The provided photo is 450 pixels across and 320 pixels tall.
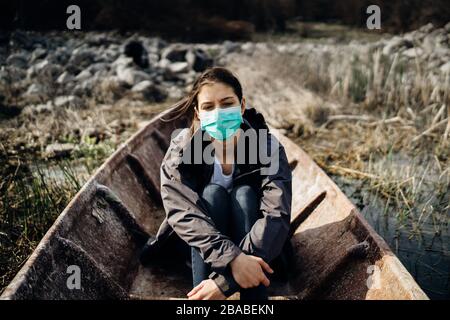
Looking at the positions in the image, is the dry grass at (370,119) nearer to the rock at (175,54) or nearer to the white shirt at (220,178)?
the rock at (175,54)

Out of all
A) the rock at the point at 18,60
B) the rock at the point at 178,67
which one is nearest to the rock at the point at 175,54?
the rock at the point at 178,67

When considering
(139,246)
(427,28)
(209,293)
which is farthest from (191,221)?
(427,28)

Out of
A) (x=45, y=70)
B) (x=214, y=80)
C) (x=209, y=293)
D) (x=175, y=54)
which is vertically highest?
(x=175, y=54)

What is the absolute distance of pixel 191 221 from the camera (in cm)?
225

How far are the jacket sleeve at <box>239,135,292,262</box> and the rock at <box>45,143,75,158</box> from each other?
3.62 meters

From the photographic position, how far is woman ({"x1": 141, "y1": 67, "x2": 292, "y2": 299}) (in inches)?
84.8

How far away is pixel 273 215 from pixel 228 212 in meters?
0.25

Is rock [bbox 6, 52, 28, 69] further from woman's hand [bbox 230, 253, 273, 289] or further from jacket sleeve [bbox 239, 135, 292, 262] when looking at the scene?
woman's hand [bbox 230, 253, 273, 289]

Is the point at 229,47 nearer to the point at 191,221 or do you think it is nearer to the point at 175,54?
the point at 175,54

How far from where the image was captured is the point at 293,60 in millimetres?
8609

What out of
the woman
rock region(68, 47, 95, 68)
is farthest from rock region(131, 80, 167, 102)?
the woman

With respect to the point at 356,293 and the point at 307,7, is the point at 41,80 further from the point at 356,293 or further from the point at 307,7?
the point at 307,7

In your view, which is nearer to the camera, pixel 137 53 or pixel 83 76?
pixel 83 76
